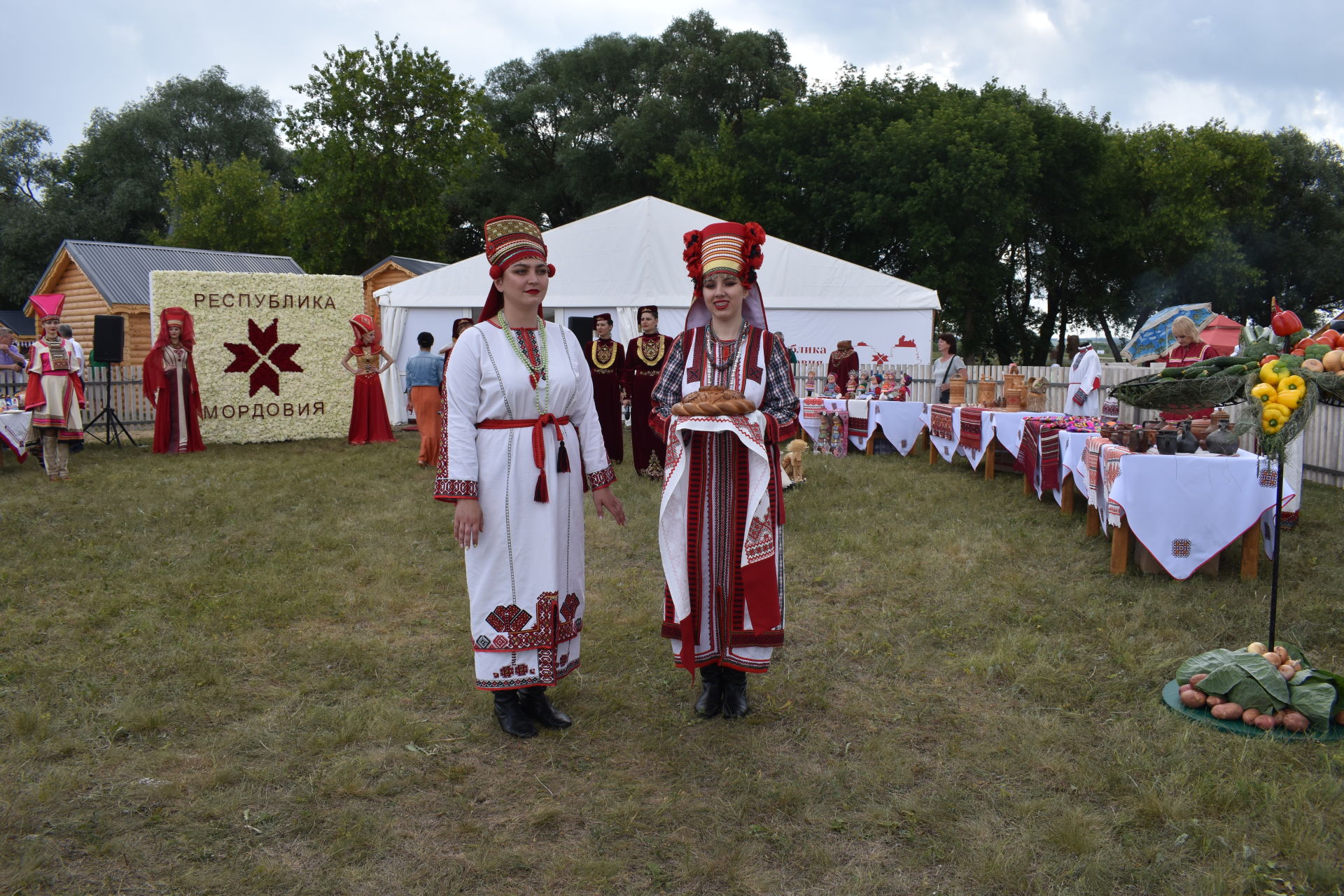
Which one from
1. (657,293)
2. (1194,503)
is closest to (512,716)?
(1194,503)

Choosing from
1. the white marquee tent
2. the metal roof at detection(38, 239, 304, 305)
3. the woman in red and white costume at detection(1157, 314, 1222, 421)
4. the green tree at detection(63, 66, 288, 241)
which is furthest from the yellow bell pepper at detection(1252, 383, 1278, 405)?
the green tree at detection(63, 66, 288, 241)

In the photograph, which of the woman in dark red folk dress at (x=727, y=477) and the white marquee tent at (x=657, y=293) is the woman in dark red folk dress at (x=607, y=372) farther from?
the woman in dark red folk dress at (x=727, y=477)

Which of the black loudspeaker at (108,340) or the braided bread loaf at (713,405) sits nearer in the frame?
the braided bread loaf at (713,405)

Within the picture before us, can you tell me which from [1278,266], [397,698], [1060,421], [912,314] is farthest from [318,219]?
[1278,266]

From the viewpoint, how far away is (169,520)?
736cm

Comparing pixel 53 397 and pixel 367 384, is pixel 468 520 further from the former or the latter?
pixel 367 384

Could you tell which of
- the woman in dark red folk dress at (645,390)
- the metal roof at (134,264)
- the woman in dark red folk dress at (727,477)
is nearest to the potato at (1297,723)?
the woman in dark red folk dress at (727,477)

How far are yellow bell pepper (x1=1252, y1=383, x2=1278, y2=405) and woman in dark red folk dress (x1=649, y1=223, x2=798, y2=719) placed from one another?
1.58 meters

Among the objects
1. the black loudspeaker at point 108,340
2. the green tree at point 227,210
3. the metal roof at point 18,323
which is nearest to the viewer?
the black loudspeaker at point 108,340

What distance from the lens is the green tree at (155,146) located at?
3816 cm

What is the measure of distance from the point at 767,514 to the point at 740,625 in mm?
443

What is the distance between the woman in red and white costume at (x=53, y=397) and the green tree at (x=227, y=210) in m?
22.4

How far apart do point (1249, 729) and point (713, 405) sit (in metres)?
2.31

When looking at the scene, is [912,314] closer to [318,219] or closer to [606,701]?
[606,701]
